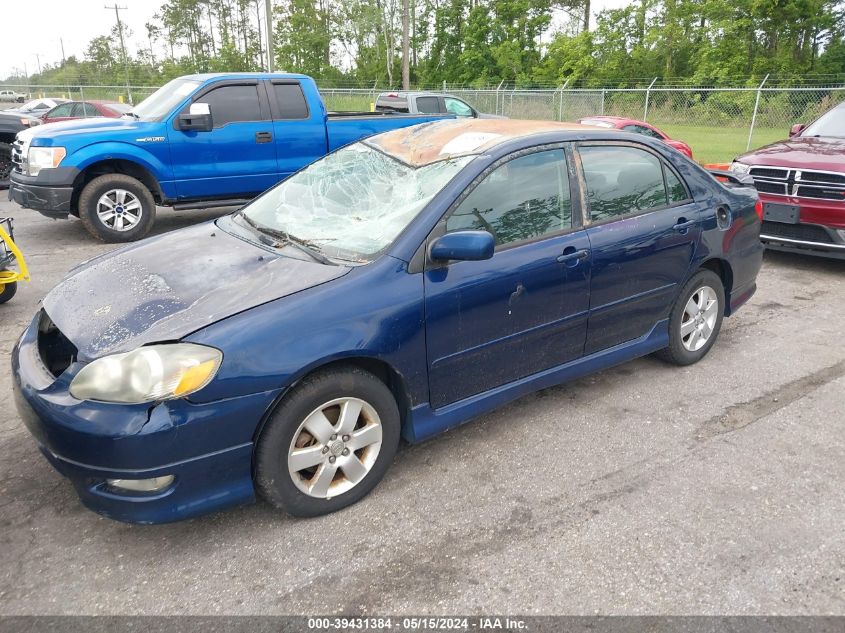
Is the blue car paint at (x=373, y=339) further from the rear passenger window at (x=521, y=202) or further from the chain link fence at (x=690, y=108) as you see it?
the chain link fence at (x=690, y=108)

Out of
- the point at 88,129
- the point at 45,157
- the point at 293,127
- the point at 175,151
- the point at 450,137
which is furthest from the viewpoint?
the point at 293,127

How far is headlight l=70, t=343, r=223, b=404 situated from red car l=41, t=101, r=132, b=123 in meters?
14.6

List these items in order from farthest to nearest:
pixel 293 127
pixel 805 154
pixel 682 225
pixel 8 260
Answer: pixel 293 127 → pixel 805 154 → pixel 8 260 → pixel 682 225

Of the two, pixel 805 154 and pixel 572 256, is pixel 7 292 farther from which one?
pixel 805 154

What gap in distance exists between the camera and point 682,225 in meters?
4.01

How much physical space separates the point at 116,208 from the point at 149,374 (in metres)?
6.12

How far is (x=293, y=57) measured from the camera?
4694 cm

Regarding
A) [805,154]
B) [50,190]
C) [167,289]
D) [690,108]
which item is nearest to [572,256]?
[167,289]

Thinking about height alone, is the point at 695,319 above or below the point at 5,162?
below

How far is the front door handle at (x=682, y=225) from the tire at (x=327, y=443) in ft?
7.25

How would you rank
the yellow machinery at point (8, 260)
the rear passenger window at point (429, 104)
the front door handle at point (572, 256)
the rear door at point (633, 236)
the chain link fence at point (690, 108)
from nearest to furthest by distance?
1. the front door handle at point (572, 256)
2. the rear door at point (633, 236)
3. the yellow machinery at point (8, 260)
4. the rear passenger window at point (429, 104)
5. the chain link fence at point (690, 108)

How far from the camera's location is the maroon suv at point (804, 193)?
643 cm

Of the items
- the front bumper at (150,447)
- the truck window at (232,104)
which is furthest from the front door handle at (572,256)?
the truck window at (232,104)

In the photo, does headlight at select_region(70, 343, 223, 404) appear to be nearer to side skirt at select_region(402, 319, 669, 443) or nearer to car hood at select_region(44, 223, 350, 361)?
car hood at select_region(44, 223, 350, 361)
